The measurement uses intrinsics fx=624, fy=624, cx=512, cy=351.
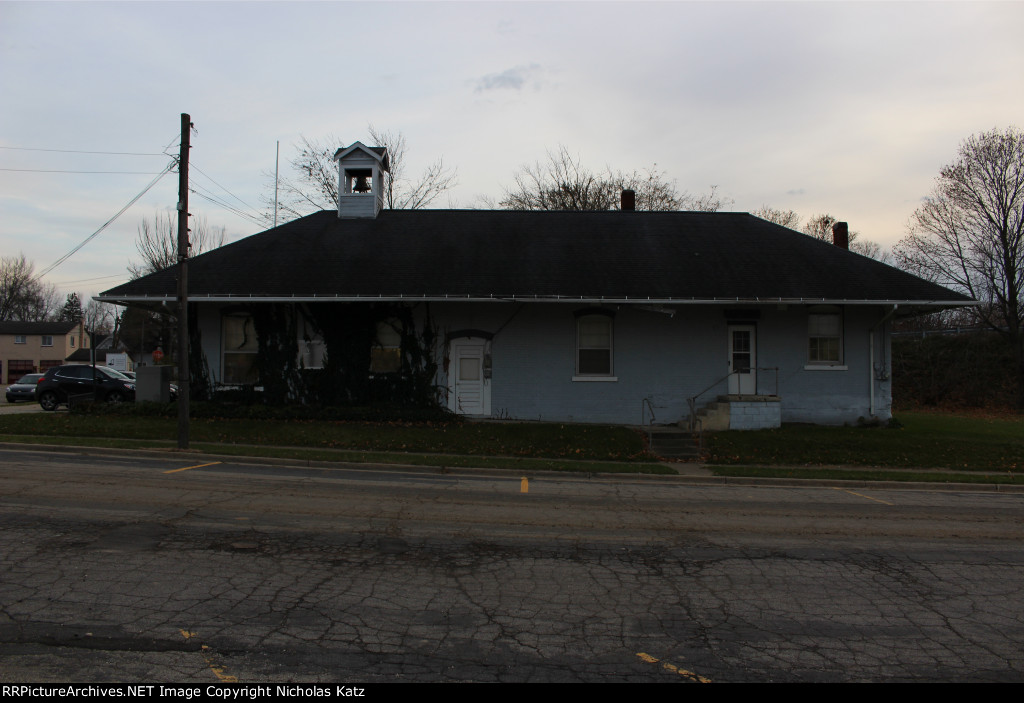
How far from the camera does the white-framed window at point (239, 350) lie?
19.2 meters

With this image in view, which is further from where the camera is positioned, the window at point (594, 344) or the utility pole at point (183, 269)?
the window at point (594, 344)

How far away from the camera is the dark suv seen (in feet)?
75.0

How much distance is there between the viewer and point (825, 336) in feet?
62.2

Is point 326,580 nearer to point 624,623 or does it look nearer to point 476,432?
point 624,623

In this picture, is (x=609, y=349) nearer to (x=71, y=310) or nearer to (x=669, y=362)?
(x=669, y=362)

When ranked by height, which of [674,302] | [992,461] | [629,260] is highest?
[629,260]

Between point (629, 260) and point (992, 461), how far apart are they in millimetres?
10670

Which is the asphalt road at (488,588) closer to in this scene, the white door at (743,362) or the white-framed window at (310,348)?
the white door at (743,362)

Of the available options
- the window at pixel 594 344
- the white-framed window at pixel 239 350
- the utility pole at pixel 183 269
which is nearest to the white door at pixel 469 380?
the window at pixel 594 344

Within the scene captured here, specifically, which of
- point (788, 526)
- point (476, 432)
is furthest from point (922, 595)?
point (476, 432)

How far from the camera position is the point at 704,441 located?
16047mm

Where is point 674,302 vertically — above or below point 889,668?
above

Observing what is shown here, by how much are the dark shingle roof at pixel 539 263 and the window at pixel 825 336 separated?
101 cm

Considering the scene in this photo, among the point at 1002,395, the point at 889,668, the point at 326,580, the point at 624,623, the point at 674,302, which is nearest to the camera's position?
the point at 889,668
